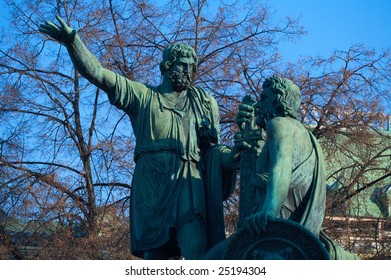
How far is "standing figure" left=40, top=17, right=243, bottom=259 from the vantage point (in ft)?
29.1

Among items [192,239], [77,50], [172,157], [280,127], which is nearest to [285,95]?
[280,127]

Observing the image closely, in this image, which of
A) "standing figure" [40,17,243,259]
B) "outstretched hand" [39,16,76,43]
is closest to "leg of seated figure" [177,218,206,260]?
"standing figure" [40,17,243,259]

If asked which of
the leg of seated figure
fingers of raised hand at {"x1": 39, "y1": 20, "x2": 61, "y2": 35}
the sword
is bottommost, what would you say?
the leg of seated figure

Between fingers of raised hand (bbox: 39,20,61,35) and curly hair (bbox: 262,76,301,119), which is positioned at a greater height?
fingers of raised hand (bbox: 39,20,61,35)

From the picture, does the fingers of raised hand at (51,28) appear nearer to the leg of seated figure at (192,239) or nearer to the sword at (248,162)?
the sword at (248,162)

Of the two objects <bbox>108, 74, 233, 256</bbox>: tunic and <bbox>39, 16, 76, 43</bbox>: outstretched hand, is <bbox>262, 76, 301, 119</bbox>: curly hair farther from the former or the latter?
<bbox>39, 16, 76, 43</bbox>: outstretched hand

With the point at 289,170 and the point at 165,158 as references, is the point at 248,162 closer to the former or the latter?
the point at 165,158

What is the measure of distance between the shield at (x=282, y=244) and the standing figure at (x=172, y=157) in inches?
43.3

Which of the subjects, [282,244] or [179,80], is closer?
[282,244]

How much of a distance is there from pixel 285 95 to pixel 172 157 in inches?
46.8

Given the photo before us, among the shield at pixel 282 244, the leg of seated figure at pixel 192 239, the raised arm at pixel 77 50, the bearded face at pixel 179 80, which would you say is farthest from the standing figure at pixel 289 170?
the raised arm at pixel 77 50

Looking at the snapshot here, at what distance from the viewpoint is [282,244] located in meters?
7.57

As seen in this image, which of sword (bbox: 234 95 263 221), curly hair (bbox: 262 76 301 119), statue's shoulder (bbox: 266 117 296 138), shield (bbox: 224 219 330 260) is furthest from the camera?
sword (bbox: 234 95 263 221)

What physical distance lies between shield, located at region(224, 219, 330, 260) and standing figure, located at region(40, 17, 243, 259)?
1.10m
